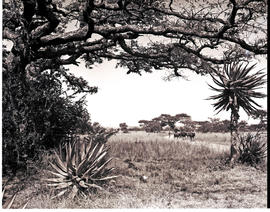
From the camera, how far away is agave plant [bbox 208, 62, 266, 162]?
760cm

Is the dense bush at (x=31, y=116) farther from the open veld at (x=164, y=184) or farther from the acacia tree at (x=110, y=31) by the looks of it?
the open veld at (x=164, y=184)

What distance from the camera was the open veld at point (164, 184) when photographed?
14.8 feet

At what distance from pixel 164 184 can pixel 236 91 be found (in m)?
3.55

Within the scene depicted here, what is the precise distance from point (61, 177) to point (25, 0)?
2.88 metres

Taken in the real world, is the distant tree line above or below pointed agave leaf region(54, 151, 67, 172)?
above

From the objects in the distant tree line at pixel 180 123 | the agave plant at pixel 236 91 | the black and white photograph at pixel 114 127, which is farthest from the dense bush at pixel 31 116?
the distant tree line at pixel 180 123

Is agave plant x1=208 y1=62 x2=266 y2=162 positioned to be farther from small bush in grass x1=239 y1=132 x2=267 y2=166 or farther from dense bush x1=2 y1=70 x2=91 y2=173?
dense bush x1=2 y1=70 x2=91 y2=173

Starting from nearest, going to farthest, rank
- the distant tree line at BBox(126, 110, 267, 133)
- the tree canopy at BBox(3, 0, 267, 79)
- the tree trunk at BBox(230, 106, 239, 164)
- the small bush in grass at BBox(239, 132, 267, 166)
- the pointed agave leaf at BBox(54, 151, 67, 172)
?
the pointed agave leaf at BBox(54, 151, 67, 172) < the tree canopy at BBox(3, 0, 267, 79) < the tree trunk at BBox(230, 106, 239, 164) < the small bush in grass at BBox(239, 132, 267, 166) < the distant tree line at BBox(126, 110, 267, 133)

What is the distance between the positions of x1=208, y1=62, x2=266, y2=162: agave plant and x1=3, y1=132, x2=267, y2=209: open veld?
97 centimetres

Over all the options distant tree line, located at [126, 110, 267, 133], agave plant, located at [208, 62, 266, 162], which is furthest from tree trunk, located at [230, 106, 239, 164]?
distant tree line, located at [126, 110, 267, 133]

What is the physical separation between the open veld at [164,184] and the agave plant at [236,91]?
3.18 feet

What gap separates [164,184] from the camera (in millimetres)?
5469

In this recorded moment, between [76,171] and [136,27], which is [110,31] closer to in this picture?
[136,27]

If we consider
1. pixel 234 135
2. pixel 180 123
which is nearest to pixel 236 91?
pixel 234 135
